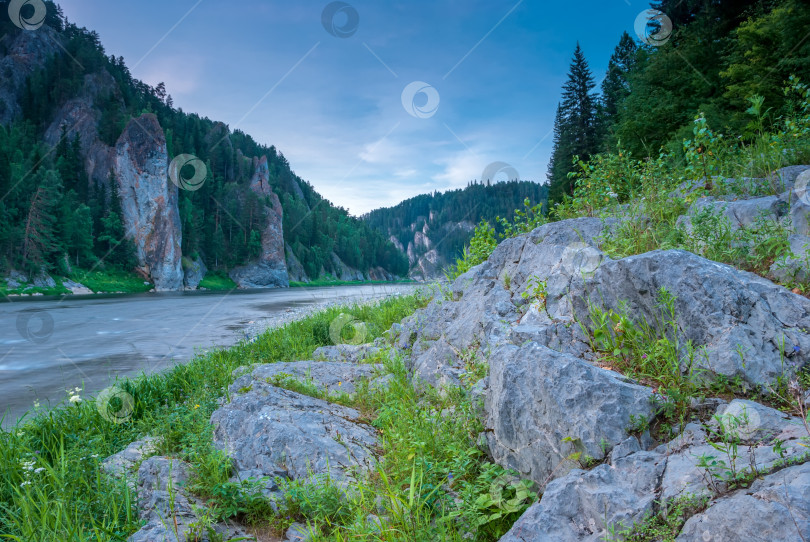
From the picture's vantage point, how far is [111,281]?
194 feet

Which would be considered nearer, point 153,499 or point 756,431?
point 756,431

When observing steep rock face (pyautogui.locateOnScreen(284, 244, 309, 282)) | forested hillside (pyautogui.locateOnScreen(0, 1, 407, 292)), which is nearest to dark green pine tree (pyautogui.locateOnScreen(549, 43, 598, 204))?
forested hillside (pyautogui.locateOnScreen(0, 1, 407, 292))

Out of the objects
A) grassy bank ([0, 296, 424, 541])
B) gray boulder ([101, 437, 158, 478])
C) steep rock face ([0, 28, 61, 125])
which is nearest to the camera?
grassy bank ([0, 296, 424, 541])

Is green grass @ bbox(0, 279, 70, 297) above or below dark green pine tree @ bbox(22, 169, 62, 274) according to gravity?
below

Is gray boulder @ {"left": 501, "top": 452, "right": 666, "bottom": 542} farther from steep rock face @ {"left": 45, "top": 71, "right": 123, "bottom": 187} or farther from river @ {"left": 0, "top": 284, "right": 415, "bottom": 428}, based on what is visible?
steep rock face @ {"left": 45, "top": 71, "right": 123, "bottom": 187}

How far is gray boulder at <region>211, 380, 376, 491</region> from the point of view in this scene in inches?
151

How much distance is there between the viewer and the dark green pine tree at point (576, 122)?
3847 centimetres

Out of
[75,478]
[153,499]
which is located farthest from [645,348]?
[75,478]

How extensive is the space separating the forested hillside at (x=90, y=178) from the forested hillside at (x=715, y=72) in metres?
63.0

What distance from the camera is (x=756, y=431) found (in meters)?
2.14

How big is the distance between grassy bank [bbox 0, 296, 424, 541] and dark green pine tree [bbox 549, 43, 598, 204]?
3536 centimetres

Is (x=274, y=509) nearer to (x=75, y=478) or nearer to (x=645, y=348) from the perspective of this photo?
(x=75, y=478)

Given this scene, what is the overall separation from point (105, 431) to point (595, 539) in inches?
291

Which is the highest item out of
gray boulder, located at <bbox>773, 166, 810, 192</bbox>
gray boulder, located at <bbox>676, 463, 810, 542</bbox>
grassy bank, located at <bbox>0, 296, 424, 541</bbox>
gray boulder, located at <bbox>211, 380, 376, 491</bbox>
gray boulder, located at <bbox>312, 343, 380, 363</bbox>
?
gray boulder, located at <bbox>773, 166, 810, 192</bbox>
